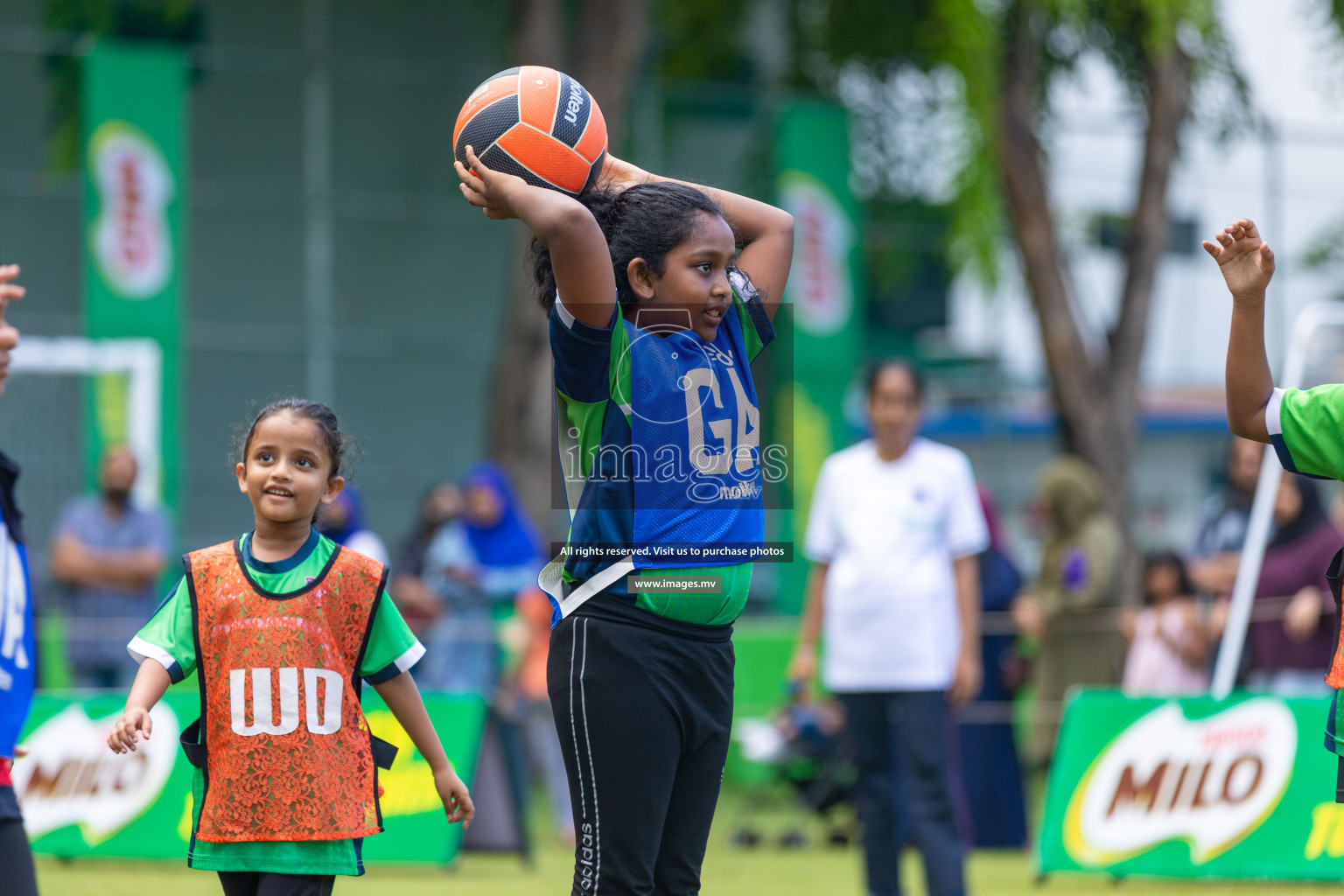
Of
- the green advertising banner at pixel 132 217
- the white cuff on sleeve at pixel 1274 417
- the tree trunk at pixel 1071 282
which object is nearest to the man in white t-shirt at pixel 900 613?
the white cuff on sleeve at pixel 1274 417

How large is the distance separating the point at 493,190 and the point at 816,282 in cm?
1161

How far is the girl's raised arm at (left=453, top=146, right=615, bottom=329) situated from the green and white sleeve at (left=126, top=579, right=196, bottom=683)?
126cm

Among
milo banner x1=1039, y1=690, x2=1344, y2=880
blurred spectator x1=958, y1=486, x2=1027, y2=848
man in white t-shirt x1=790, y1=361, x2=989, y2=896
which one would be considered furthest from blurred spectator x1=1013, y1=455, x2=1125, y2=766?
man in white t-shirt x1=790, y1=361, x2=989, y2=896

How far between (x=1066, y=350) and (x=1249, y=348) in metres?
10.0

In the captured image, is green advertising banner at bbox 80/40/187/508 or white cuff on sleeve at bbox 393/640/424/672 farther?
green advertising banner at bbox 80/40/187/508

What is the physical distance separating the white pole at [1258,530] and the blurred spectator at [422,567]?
15.7 feet

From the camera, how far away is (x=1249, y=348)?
3676 millimetres

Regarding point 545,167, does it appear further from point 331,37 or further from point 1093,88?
point 331,37

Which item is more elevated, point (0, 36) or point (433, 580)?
point (0, 36)

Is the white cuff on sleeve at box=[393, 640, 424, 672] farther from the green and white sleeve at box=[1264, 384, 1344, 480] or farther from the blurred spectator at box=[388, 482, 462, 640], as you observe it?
the blurred spectator at box=[388, 482, 462, 640]

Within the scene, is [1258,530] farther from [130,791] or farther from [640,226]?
[130,791]

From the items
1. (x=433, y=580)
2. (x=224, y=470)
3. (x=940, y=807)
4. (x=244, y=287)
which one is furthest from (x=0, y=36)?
(x=940, y=807)

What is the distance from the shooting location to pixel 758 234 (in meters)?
3.96

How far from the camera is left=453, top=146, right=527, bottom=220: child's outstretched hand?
3.27 metres
